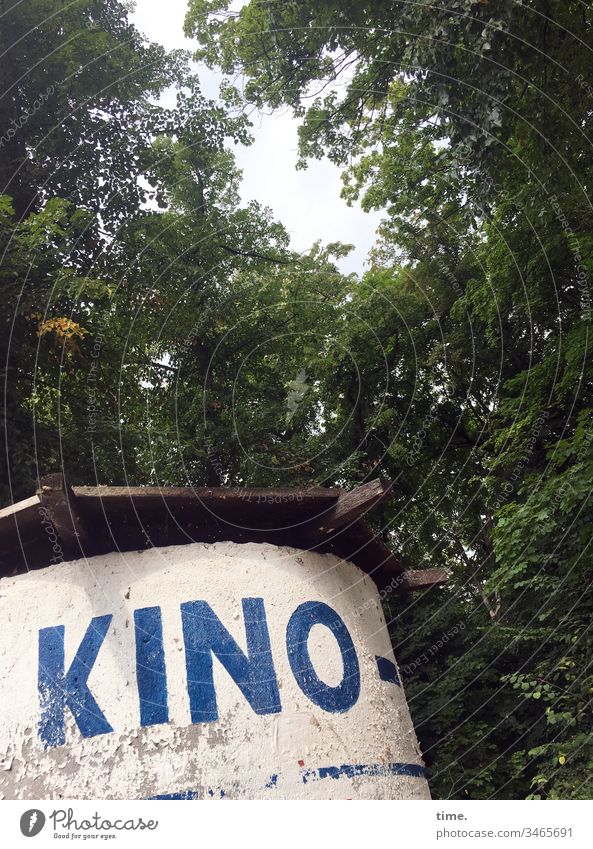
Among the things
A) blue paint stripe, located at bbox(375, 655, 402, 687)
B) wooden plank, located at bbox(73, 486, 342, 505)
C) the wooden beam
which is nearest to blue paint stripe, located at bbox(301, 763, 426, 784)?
blue paint stripe, located at bbox(375, 655, 402, 687)

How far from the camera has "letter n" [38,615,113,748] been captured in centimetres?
521

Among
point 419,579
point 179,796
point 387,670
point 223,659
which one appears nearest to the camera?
point 179,796

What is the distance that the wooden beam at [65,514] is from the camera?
18.2 ft

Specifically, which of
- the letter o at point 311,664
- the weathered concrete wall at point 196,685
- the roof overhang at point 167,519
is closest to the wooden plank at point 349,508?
the roof overhang at point 167,519

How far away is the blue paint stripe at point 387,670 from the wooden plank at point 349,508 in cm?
114

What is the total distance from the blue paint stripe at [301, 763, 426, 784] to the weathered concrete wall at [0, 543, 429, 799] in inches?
0.5

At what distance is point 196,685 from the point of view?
5398 millimetres

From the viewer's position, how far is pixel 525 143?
9.93 m

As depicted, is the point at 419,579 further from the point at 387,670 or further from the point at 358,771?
the point at 358,771

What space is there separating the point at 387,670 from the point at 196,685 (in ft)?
5.96

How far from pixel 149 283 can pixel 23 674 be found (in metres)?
10.2

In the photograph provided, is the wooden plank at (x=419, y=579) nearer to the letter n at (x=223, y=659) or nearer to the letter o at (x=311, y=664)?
the letter o at (x=311, y=664)

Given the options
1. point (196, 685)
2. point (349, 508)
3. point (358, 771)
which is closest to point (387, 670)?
point (358, 771)

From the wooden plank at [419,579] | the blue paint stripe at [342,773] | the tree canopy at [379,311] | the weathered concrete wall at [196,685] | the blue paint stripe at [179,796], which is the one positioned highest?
the tree canopy at [379,311]
